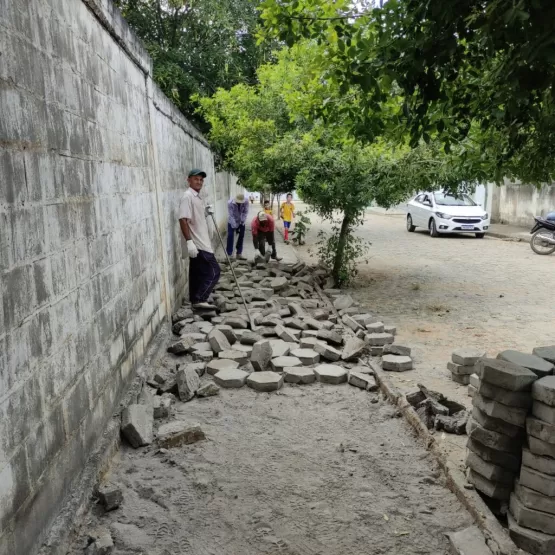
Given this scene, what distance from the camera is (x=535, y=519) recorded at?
112 inches

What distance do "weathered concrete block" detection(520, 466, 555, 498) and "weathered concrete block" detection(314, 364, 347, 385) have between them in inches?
102

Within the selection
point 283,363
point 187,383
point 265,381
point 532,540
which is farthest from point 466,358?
point 532,540

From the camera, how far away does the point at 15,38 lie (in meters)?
2.47

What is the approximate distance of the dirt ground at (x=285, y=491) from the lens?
301 centimetres

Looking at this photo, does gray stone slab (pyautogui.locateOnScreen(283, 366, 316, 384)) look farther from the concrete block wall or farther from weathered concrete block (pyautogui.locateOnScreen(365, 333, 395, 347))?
the concrete block wall

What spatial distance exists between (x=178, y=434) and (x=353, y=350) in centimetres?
258

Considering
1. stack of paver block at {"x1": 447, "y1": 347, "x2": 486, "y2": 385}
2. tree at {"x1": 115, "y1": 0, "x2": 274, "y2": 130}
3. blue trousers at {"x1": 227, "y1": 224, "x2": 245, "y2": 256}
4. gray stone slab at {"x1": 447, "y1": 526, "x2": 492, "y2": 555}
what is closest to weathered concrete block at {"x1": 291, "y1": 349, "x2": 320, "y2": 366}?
stack of paver block at {"x1": 447, "y1": 347, "x2": 486, "y2": 385}

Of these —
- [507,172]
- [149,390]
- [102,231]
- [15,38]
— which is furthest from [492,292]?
[15,38]

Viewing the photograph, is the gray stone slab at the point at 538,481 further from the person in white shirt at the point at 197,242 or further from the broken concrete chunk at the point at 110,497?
the person in white shirt at the point at 197,242

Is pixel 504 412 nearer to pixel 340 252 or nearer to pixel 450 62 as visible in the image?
pixel 450 62

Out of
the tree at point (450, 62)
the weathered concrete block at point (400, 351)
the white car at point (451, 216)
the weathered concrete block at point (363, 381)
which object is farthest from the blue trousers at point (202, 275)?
the white car at point (451, 216)

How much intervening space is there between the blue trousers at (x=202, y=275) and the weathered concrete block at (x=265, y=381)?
2.49 metres

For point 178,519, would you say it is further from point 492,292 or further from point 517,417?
point 492,292

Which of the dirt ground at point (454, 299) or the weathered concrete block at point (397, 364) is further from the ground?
the weathered concrete block at point (397, 364)
